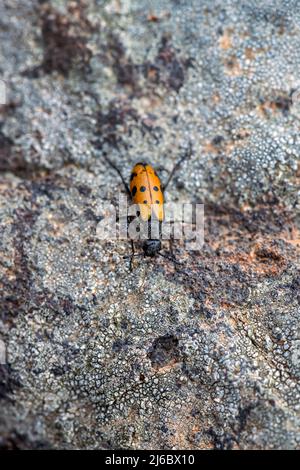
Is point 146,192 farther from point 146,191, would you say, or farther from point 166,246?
point 166,246

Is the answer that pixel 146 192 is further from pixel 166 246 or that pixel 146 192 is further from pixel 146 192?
pixel 166 246

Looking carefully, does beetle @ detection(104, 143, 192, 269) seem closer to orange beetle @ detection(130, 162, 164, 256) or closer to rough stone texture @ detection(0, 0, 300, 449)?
orange beetle @ detection(130, 162, 164, 256)

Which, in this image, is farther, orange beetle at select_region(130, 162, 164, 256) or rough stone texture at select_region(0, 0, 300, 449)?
orange beetle at select_region(130, 162, 164, 256)

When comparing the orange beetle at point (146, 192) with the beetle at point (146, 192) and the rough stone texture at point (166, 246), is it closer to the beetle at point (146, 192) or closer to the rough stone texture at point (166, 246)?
the beetle at point (146, 192)

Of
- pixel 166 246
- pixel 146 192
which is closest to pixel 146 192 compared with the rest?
pixel 146 192

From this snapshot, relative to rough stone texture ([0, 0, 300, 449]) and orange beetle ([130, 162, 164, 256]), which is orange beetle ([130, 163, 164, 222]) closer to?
orange beetle ([130, 162, 164, 256])

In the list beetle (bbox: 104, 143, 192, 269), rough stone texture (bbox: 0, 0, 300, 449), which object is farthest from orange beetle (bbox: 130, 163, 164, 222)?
rough stone texture (bbox: 0, 0, 300, 449)

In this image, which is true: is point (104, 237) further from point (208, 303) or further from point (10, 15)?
point (10, 15)

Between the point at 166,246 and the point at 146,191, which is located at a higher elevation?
the point at 146,191
